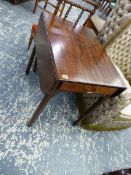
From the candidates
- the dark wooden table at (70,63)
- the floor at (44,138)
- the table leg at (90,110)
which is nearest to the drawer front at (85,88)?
the dark wooden table at (70,63)

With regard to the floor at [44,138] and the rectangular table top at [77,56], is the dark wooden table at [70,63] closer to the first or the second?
the rectangular table top at [77,56]

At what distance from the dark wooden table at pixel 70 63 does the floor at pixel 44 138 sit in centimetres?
22

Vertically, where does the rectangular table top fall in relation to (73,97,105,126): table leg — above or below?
above

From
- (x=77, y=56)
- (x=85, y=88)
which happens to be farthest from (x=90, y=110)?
(x=77, y=56)

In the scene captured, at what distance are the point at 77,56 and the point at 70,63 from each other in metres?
0.16

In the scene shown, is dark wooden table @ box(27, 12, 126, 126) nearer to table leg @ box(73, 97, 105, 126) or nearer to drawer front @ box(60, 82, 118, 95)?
drawer front @ box(60, 82, 118, 95)

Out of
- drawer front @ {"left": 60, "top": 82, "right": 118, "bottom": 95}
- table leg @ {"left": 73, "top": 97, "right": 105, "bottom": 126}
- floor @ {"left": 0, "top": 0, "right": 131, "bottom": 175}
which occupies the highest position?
drawer front @ {"left": 60, "top": 82, "right": 118, "bottom": 95}

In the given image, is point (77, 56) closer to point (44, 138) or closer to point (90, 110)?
point (90, 110)

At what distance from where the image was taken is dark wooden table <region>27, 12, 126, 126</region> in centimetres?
139

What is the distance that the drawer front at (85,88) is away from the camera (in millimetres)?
1397

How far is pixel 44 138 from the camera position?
1.92 metres

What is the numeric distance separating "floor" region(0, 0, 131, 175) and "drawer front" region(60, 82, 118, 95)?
75 cm

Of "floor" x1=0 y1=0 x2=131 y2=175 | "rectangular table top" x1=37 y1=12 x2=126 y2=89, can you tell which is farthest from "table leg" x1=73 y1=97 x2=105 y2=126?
"rectangular table top" x1=37 y1=12 x2=126 y2=89

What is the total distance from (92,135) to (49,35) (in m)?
1.30
